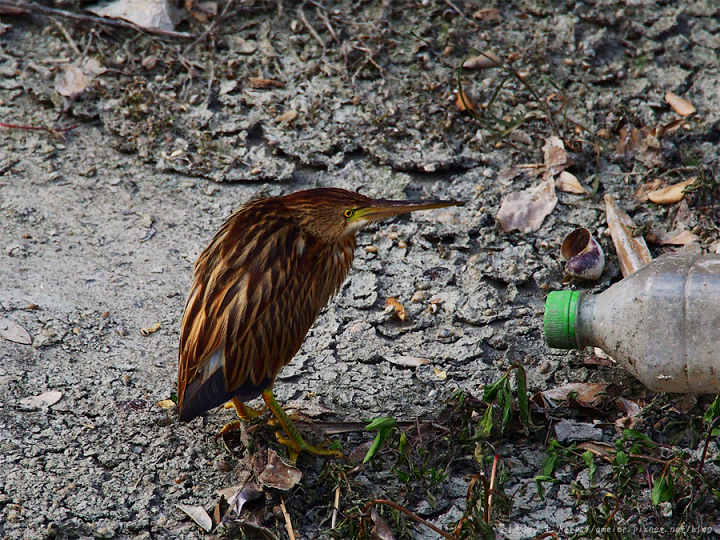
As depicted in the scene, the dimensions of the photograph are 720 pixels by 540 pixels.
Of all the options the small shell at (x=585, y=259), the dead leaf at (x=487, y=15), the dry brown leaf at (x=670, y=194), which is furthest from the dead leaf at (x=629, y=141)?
the dead leaf at (x=487, y=15)

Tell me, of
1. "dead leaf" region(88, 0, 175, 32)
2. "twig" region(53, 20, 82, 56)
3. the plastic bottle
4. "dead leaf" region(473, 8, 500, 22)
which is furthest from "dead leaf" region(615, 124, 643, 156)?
"twig" region(53, 20, 82, 56)

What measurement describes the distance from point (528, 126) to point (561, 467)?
2749 millimetres

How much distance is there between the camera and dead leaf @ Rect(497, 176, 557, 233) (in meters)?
5.12

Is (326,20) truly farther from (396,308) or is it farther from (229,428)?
(229,428)

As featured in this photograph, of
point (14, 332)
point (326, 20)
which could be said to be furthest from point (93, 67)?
point (14, 332)

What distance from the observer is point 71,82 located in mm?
6008

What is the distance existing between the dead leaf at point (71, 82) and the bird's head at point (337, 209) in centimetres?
262

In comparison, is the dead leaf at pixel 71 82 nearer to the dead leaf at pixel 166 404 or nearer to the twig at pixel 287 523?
the dead leaf at pixel 166 404

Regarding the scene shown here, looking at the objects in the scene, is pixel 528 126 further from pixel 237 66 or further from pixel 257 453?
pixel 257 453

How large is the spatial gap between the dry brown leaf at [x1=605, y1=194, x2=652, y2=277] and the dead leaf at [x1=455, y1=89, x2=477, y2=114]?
1144 millimetres

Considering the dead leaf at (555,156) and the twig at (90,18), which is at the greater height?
the dead leaf at (555,156)

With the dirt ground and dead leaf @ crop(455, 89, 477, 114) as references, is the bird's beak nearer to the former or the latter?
the dirt ground

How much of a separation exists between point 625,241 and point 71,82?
4.04m

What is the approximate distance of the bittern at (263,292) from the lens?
369 centimetres
